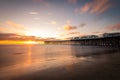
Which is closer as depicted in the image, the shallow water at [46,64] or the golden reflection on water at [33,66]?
the shallow water at [46,64]

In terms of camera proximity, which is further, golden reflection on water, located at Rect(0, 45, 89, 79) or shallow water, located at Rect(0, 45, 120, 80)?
golden reflection on water, located at Rect(0, 45, 89, 79)

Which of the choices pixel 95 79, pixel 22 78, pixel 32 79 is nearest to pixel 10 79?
pixel 22 78

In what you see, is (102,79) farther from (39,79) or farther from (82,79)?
(39,79)

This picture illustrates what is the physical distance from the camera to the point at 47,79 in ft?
26.6

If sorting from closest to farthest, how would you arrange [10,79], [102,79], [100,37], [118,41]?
[102,79]
[10,79]
[118,41]
[100,37]

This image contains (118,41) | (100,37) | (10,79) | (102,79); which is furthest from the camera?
(100,37)

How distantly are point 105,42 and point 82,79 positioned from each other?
257 feet

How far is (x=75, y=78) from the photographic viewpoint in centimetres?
811

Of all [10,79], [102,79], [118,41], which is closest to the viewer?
[102,79]

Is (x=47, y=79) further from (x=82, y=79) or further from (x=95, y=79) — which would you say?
(x=95, y=79)

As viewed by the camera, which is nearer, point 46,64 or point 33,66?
point 33,66

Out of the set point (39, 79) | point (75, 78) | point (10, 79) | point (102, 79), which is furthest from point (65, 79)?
point (10, 79)

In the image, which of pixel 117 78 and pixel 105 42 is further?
pixel 105 42

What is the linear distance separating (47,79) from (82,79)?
219 cm
